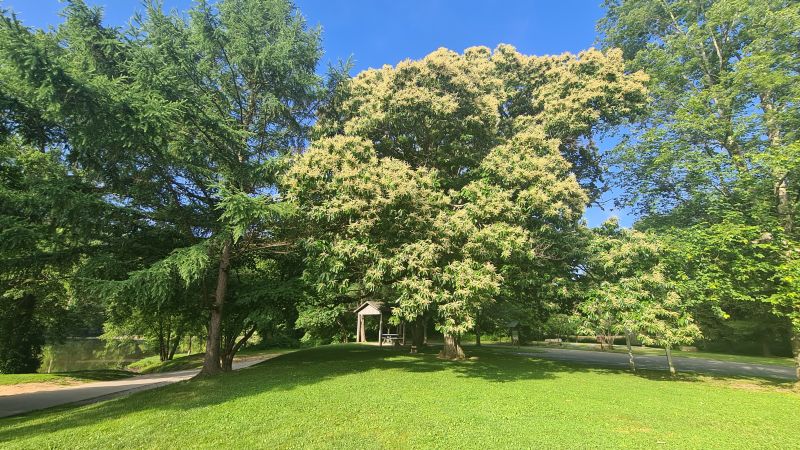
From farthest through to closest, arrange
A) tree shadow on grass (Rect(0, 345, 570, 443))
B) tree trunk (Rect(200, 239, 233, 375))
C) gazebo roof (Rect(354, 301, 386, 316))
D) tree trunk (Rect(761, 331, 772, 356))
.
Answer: tree trunk (Rect(761, 331, 772, 356)) < gazebo roof (Rect(354, 301, 386, 316)) < tree trunk (Rect(200, 239, 233, 375)) < tree shadow on grass (Rect(0, 345, 570, 443))

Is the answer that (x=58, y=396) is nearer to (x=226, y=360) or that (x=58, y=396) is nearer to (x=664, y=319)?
(x=226, y=360)

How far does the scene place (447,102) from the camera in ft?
49.5

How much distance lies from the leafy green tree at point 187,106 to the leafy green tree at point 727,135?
14.9m

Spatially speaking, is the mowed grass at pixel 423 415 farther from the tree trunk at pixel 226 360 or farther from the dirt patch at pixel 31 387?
the dirt patch at pixel 31 387

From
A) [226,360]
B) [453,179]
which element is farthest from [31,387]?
[453,179]

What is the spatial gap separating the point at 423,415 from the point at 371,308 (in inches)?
731

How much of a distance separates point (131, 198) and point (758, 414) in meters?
18.4

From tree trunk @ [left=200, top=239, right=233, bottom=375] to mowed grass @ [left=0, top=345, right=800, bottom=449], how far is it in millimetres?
1614

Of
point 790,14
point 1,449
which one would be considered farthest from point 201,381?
point 790,14

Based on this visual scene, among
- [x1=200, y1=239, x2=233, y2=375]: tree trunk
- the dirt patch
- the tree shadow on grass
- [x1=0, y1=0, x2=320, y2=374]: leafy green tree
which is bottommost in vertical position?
the dirt patch

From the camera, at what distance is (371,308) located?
1032 inches

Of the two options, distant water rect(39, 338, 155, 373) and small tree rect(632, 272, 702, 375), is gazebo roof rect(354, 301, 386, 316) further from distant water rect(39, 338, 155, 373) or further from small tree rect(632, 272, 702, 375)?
distant water rect(39, 338, 155, 373)

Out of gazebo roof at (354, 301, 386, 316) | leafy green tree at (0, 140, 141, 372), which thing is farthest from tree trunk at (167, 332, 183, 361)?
gazebo roof at (354, 301, 386, 316)

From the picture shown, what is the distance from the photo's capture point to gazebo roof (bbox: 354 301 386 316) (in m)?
25.5
